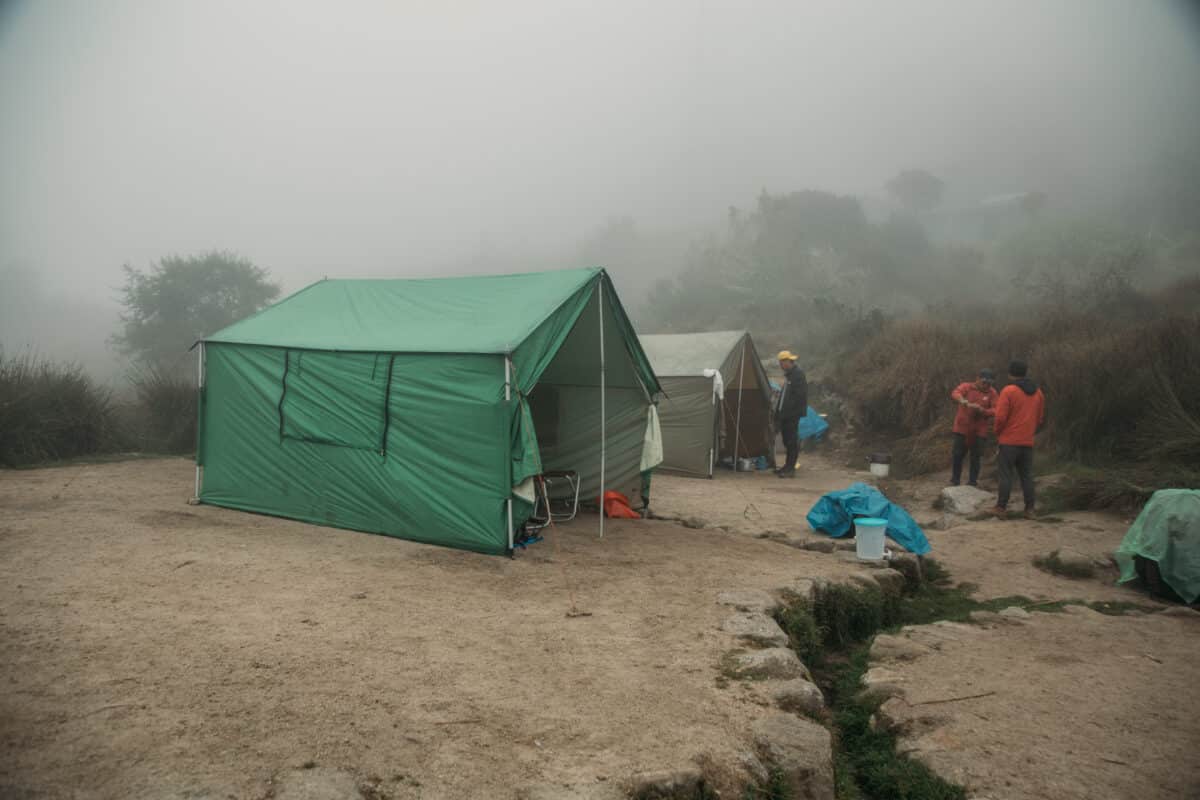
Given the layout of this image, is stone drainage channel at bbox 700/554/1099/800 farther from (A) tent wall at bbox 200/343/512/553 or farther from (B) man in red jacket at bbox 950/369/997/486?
(B) man in red jacket at bbox 950/369/997/486

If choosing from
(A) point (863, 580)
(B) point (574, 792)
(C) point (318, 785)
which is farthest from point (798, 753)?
(A) point (863, 580)

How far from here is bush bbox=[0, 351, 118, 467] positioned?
9562 millimetres

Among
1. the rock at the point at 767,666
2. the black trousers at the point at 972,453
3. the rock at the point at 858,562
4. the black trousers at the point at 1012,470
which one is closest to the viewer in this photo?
the rock at the point at 767,666

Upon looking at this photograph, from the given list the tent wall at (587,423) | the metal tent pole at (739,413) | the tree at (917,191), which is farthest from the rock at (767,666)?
the tree at (917,191)

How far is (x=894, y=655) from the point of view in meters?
4.28

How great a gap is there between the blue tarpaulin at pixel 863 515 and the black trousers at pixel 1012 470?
1.68 meters

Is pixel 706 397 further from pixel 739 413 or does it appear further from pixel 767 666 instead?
pixel 767 666

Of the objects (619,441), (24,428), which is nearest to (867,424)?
(619,441)

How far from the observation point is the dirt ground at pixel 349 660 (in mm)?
2566

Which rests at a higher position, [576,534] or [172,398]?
[172,398]

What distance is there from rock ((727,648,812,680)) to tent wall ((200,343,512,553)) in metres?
2.39

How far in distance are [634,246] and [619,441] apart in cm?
4456

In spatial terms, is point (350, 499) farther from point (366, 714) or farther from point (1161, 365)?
point (1161, 365)

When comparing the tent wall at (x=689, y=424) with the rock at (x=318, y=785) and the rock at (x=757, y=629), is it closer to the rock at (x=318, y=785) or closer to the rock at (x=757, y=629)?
the rock at (x=757, y=629)
